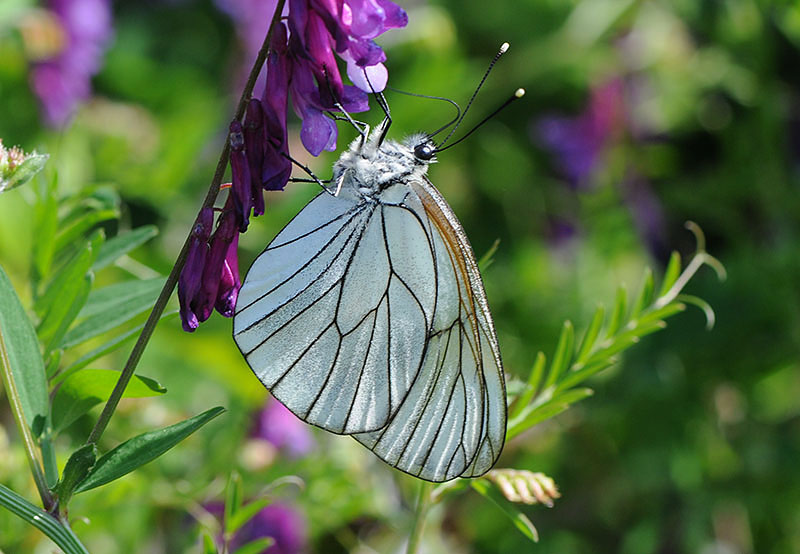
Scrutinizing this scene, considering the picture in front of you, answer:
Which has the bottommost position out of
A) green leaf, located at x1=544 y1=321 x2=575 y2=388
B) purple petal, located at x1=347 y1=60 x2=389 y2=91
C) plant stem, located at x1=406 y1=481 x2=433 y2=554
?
plant stem, located at x1=406 y1=481 x2=433 y2=554

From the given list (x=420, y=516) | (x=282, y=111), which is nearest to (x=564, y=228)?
(x=420, y=516)

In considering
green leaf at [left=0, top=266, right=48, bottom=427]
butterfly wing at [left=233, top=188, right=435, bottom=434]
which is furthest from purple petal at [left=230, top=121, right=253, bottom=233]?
green leaf at [left=0, top=266, right=48, bottom=427]

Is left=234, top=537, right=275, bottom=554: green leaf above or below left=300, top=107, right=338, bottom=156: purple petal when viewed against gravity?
below

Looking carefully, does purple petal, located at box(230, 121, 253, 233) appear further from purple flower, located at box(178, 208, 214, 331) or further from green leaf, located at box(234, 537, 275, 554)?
green leaf, located at box(234, 537, 275, 554)

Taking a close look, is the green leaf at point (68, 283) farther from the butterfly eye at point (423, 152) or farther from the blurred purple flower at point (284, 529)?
the blurred purple flower at point (284, 529)

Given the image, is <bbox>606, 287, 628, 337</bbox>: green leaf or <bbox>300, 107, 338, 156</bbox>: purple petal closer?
<bbox>300, 107, 338, 156</bbox>: purple petal

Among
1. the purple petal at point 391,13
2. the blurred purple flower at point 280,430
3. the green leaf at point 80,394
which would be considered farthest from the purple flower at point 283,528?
the purple petal at point 391,13

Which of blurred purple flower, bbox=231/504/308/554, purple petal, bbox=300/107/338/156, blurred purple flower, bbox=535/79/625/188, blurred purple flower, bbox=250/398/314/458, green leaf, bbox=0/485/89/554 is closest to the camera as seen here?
green leaf, bbox=0/485/89/554

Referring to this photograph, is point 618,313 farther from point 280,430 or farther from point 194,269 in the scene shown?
point 280,430
